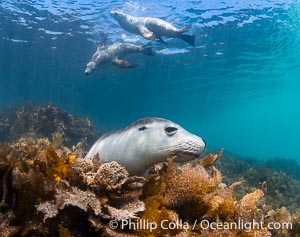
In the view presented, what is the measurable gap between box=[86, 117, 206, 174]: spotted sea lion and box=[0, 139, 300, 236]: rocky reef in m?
0.54

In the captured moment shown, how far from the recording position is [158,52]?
2348 centimetres

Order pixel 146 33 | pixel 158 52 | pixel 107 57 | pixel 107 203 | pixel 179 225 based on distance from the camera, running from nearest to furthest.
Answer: pixel 179 225, pixel 107 203, pixel 107 57, pixel 146 33, pixel 158 52

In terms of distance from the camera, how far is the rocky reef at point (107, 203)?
226cm

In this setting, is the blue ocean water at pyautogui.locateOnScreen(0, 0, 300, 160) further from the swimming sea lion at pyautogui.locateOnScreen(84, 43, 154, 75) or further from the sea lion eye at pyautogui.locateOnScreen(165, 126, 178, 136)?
the sea lion eye at pyautogui.locateOnScreen(165, 126, 178, 136)

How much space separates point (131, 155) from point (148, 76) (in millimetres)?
30742

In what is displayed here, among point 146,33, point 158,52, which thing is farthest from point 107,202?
point 158,52

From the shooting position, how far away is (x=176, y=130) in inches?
145

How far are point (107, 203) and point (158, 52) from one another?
2186 centimetres

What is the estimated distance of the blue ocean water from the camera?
17.7 metres

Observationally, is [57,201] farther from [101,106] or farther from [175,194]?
[101,106]

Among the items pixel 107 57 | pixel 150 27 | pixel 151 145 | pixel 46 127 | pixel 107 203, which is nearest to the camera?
pixel 107 203

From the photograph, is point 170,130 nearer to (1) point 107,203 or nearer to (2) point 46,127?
(1) point 107,203

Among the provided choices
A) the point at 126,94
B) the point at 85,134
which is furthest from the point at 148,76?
the point at 85,134

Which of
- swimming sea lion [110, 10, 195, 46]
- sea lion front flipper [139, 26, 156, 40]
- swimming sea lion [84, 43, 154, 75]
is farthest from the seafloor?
sea lion front flipper [139, 26, 156, 40]
